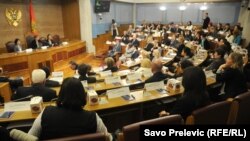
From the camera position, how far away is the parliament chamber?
174cm

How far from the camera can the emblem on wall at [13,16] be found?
8.03m

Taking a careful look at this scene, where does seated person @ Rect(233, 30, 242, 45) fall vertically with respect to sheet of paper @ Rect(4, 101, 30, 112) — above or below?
above

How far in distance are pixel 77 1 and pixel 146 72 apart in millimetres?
7027

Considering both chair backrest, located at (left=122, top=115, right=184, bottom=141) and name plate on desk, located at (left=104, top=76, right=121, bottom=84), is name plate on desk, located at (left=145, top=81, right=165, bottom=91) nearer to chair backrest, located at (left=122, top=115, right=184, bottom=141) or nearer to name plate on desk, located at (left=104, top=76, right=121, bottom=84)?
name plate on desk, located at (left=104, top=76, right=121, bottom=84)

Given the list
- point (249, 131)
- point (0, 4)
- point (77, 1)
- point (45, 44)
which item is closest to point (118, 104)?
point (249, 131)

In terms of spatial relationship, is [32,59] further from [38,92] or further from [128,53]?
[38,92]

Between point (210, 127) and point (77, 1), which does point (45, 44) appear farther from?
point (210, 127)

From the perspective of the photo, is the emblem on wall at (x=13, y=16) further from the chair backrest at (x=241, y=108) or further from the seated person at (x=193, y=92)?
the chair backrest at (x=241, y=108)

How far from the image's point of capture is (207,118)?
7.07ft

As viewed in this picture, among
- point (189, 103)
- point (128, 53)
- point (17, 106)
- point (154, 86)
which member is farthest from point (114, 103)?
point (128, 53)

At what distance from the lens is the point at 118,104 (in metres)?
2.86

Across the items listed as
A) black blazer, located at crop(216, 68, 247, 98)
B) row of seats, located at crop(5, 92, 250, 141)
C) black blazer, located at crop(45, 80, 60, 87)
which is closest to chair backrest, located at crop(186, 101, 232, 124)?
row of seats, located at crop(5, 92, 250, 141)

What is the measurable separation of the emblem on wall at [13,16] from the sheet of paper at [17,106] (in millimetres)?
6577

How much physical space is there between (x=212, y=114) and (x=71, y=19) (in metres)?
9.42
